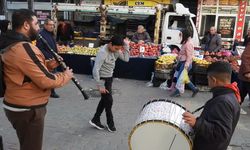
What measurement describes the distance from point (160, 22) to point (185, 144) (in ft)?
37.7

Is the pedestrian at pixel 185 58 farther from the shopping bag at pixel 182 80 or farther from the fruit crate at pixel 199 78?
the fruit crate at pixel 199 78

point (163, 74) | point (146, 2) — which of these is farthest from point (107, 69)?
point (146, 2)

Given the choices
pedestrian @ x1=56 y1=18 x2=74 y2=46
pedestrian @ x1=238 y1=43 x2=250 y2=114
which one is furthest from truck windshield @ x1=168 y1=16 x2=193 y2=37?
pedestrian @ x1=238 y1=43 x2=250 y2=114

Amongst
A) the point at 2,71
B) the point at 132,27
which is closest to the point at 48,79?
the point at 2,71

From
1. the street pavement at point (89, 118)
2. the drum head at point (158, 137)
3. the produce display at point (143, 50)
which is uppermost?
the produce display at point (143, 50)

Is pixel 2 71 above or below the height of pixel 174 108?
above

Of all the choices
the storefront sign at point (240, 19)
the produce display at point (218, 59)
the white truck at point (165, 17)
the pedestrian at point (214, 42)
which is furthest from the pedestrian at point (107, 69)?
the storefront sign at point (240, 19)

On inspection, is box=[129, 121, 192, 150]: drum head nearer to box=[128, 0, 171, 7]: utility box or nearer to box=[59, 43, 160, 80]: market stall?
box=[59, 43, 160, 80]: market stall

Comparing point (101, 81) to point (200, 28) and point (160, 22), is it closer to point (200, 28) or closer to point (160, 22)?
point (160, 22)

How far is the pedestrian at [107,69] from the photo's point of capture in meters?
4.65

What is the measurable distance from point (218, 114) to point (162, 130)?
520 millimetres

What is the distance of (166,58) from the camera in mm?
8781

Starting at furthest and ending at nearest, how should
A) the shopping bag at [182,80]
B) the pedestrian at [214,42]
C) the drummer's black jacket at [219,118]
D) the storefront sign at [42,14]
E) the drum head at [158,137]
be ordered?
1. the storefront sign at [42,14]
2. the pedestrian at [214,42]
3. the shopping bag at [182,80]
4. the drum head at [158,137]
5. the drummer's black jacket at [219,118]

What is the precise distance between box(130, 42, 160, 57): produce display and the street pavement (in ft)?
4.31
